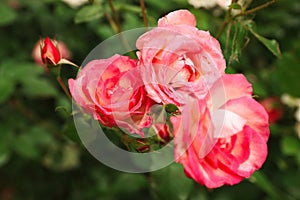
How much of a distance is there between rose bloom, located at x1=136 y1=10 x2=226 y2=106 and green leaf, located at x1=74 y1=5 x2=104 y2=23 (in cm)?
52

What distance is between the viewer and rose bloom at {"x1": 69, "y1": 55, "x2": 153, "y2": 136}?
71 cm

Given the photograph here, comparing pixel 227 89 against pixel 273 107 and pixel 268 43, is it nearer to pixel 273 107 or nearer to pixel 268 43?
pixel 268 43

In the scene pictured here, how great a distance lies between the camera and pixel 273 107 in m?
1.63

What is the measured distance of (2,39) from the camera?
6.21ft

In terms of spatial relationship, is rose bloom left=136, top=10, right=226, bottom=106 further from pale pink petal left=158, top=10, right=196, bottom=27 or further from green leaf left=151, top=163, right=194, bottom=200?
green leaf left=151, top=163, right=194, bottom=200

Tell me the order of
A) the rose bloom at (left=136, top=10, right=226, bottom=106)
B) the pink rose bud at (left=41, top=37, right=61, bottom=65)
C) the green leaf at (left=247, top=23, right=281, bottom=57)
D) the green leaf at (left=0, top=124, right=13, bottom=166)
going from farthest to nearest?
the green leaf at (left=0, top=124, right=13, bottom=166) < the green leaf at (left=247, top=23, right=281, bottom=57) < the pink rose bud at (left=41, top=37, right=61, bottom=65) < the rose bloom at (left=136, top=10, right=226, bottom=106)

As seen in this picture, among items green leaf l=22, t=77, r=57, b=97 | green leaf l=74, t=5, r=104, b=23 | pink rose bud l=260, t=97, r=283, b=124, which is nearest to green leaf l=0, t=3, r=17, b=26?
green leaf l=22, t=77, r=57, b=97

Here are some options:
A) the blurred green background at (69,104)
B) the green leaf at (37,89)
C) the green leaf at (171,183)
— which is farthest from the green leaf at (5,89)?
the green leaf at (171,183)

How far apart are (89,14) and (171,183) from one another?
0.44m

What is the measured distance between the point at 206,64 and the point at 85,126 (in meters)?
0.22

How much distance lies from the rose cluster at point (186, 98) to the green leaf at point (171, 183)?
0.27m

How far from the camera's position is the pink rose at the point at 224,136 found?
0.76 m

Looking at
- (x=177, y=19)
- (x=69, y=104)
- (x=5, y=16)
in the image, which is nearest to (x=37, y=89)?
(x=69, y=104)

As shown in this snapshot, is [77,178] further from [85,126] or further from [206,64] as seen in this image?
[206,64]
